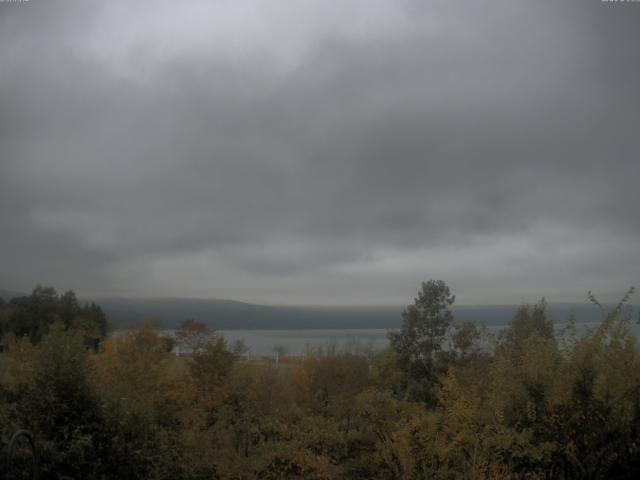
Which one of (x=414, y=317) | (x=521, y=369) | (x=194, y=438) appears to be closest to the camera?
(x=521, y=369)

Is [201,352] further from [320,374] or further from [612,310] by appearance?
[612,310]

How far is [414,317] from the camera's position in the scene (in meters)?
30.9

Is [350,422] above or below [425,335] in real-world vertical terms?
below

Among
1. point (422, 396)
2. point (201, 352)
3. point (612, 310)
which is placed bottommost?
point (422, 396)

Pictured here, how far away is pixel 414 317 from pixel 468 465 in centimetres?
1763

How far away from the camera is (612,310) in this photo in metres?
14.5

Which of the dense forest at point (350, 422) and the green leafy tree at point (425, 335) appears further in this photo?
the green leafy tree at point (425, 335)

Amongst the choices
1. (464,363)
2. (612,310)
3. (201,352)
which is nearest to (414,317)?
(464,363)

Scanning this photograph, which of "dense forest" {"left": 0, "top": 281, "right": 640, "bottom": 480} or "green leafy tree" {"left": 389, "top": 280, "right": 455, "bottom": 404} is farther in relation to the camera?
"green leafy tree" {"left": 389, "top": 280, "right": 455, "bottom": 404}

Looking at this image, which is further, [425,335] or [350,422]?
[425,335]

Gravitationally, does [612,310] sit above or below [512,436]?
above

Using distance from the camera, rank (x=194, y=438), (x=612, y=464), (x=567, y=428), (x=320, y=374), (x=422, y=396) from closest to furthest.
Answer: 1. (x=612, y=464)
2. (x=567, y=428)
3. (x=194, y=438)
4. (x=320, y=374)
5. (x=422, y=396)

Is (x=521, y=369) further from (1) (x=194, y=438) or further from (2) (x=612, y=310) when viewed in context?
(1) (x=194, y=438)

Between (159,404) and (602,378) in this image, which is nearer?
(602,378)
